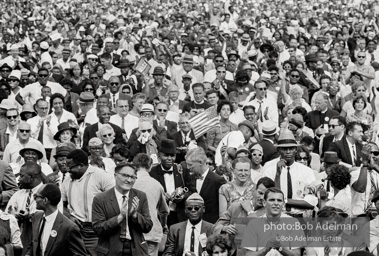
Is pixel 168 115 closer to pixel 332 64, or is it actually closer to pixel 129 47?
pixel 332 64

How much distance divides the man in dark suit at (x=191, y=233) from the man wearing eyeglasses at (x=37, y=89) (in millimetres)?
8535

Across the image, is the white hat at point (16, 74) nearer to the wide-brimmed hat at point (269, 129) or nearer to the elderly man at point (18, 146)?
the elderly man at point (18, 146)

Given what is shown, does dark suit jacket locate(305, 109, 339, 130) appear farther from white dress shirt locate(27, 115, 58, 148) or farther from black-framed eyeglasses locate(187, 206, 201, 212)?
black-framed eyeglasses locate(187, 206, 201, 212)

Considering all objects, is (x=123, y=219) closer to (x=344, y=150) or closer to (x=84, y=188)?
(x=84, y=188)

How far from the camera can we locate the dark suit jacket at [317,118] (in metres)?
17.6

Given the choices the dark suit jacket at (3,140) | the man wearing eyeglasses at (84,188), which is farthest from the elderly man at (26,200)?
the dark suit jacket at (3,140)

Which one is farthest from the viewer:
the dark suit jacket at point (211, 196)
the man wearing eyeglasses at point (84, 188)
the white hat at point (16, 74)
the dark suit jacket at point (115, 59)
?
the dark suit jacket at point (115, 59)

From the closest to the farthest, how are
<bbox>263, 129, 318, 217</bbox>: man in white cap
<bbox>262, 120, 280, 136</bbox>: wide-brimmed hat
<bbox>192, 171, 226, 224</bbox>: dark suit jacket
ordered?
<bbox>192, 171, 226, 224</bbox>: dark suit jacket < <bbox>263, 129, 318, 217</bbox>: man in white cap < <bbox>262, 120, 280, 136</bbox>: wide-brimmed hat

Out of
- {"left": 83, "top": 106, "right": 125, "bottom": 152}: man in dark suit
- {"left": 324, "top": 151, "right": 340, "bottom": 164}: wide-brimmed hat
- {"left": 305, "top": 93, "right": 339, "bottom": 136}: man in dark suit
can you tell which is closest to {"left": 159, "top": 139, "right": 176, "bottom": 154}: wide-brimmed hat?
{"left": 324, "top": 151, "right": 340, "bottom": 164}: wide-brimmed hat

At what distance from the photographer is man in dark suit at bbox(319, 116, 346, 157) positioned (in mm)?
15742

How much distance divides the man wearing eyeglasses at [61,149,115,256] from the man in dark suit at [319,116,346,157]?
474cm

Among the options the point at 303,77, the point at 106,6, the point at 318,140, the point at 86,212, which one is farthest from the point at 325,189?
the point at 106,6

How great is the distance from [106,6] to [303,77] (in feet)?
50.3

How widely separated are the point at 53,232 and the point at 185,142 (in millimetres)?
5702
